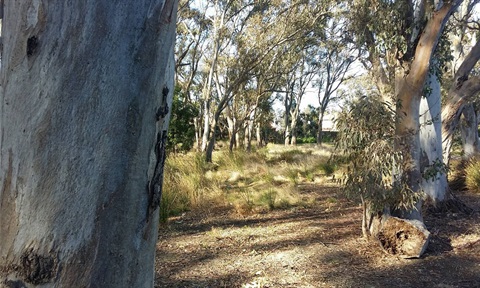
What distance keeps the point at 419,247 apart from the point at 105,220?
389cm

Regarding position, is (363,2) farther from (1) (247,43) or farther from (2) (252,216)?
(1) (247,43)

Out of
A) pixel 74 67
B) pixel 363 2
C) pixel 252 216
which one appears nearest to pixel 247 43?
pixel 363 2

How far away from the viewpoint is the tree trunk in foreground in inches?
39.7

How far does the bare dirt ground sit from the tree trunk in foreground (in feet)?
8.62

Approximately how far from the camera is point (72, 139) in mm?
1006

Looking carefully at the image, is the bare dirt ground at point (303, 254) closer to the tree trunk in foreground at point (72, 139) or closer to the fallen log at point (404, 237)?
the fallen log at point (404, 237)

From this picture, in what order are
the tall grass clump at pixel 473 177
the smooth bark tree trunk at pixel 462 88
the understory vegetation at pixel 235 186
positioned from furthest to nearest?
the tall grass clump at pixel 473 177 → the understory vegetation at pixel 235 186 → the smooth bark tree trunk at pixel 462 88

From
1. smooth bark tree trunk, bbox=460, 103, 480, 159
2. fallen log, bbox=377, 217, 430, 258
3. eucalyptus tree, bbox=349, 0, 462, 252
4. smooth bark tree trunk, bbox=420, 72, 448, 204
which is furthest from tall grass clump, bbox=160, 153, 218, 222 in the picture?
smooth bark tree trunk, bbox=460, 103, 480, 159

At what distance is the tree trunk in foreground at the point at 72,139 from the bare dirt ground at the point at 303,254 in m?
2.63

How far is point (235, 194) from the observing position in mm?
7414

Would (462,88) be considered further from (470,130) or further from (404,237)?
(470,130)

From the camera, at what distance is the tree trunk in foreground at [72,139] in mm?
1008

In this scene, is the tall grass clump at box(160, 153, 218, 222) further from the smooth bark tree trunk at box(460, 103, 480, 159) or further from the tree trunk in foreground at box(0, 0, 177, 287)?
the smooth bark tree trunk at box(460, 103, 480, 159)

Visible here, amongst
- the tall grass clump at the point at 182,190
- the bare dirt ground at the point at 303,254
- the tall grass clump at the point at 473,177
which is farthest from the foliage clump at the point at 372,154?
the tall grass clump at the point at 473,177
